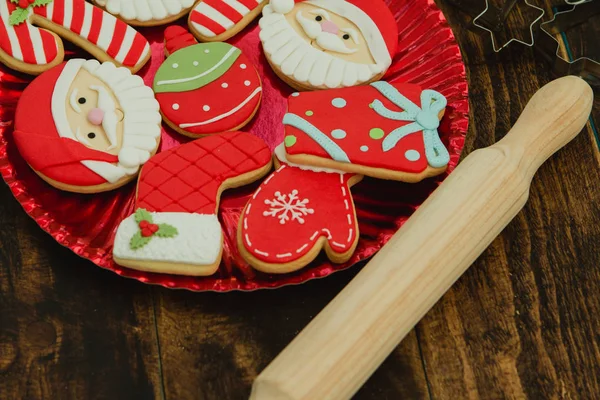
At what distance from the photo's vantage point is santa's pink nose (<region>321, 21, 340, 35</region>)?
1.34 m

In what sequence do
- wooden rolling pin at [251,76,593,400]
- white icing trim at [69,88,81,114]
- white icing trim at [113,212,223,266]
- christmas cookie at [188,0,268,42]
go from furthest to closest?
christmas cookie at [188,0,268,42]
white icing trim at [69,88,81,114]
white icing trim at [113,212,223,266]
wooden rolling pin at [251,76,593,400]

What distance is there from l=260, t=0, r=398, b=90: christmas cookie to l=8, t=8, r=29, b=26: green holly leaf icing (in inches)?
15.2

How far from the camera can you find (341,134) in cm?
122

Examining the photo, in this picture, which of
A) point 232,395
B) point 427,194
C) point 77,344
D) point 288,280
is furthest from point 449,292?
point 77,344

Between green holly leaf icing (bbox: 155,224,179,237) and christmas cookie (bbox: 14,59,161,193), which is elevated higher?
christmas cookie (bbox: 14,59,161,193)

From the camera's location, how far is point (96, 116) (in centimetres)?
124

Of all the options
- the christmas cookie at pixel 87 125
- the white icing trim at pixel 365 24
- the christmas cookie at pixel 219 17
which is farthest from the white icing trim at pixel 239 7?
the christmas cookie at pixel 87 125

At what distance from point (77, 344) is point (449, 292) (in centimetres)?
56

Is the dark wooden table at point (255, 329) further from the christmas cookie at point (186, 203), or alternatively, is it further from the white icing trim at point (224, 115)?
the white icing trim at point (224, 115)

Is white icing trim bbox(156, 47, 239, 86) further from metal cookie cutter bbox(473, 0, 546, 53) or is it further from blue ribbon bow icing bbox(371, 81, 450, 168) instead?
metal cookie cutter bbox(473, 0, 546, 53)

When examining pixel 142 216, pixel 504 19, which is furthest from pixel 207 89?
pixel 504 19

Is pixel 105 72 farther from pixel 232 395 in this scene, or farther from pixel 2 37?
pixel 232 395

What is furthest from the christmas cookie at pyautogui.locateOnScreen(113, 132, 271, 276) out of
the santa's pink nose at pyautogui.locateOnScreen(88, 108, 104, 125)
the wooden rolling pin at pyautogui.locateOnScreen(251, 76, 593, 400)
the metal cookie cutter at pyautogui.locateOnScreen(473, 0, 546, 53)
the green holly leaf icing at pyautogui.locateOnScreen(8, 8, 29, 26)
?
the metal cookie cutter at pyautogui.locateOnScreen(473, 0, 546, 53)

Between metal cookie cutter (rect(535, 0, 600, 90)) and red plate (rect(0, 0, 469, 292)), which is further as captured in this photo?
metal cookie cutter (rect(535, 0, 600, 90))
